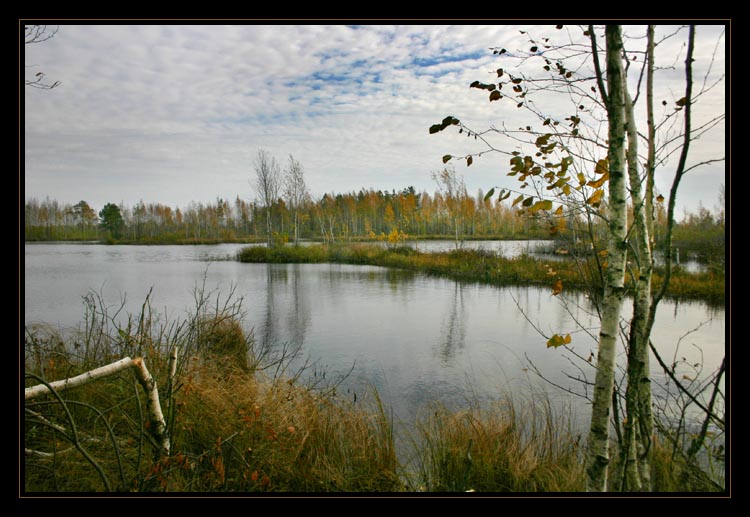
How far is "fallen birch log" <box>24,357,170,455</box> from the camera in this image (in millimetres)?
Result: 1893

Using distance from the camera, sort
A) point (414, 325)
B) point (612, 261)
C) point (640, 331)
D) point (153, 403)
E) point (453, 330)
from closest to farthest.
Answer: point (612, 261), point (640, 331), point (153, 403), point (453, 330), point (414, 325)

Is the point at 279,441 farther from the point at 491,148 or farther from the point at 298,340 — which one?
the point at 298,340

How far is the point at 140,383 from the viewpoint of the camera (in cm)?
240

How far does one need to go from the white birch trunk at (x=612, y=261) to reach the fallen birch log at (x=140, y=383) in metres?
2.09

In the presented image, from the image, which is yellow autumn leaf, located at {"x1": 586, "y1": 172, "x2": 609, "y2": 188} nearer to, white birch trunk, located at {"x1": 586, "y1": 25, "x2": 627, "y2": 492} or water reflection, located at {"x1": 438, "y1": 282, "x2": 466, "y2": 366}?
white birch trunk, located at {"x1": 586, "y1": 25, "x2": 627, "y2": 492}

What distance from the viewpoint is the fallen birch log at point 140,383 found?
6.21ft

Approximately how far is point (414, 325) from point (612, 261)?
6.93m

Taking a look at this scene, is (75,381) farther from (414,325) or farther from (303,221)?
(303,221)

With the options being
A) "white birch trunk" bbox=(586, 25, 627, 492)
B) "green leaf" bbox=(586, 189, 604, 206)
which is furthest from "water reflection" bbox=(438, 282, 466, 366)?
"green leaf" bbox=(586, 189, 604, 206)

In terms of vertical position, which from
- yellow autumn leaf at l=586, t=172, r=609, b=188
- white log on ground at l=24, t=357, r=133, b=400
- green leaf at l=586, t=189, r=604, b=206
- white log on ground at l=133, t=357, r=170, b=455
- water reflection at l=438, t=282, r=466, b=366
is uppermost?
yellow autumn leaf at l=586, t=172, r=609, b=188

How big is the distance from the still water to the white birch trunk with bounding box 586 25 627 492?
0.51 meters

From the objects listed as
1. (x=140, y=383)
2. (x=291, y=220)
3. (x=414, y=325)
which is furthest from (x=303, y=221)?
(x=140, y=383)

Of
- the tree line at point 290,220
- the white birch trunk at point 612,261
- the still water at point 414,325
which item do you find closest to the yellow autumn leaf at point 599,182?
the white birch trunk at point 612,261
